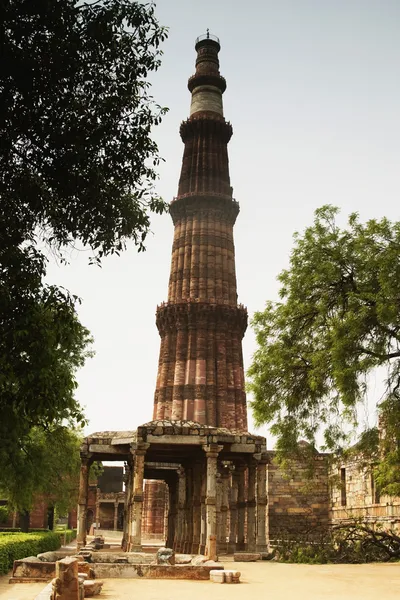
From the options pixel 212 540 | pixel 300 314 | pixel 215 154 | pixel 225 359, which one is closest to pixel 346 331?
pixel 300 314

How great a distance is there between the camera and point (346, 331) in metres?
16.7

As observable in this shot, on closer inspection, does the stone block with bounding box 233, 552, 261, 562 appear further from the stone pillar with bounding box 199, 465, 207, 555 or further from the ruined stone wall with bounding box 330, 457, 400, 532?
the ruined stone wall with bounding box 330, 457, 400, 532

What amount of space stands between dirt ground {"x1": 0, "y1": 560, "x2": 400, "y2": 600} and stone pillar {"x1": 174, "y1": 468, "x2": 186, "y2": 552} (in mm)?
8083

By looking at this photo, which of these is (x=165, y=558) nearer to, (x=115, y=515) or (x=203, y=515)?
(x=203, y=515)

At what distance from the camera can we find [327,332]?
18375 millimetres

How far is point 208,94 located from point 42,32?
1334 inches

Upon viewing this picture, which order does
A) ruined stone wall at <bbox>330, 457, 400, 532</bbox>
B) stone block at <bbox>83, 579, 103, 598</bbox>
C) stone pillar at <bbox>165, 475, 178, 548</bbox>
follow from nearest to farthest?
stone block at <bbox>83, 579, 103, 598</bbox>
ruined stone wall at <bbox>330, 457, 400, 532</bbox>
stone pillar at <bbox>165, 475, 178, 548</bbox>

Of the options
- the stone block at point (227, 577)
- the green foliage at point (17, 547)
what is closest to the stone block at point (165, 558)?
the stone block at point (227, 577)

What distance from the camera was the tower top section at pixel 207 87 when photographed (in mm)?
42875

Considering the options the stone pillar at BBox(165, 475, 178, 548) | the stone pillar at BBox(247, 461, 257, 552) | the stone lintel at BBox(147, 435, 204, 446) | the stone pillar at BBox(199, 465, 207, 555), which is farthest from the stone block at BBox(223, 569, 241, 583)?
the stone pillar at BBox(165, 475, 178, 548)

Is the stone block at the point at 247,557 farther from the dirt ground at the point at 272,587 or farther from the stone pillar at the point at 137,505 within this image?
the dirt ground at the point at 272,587

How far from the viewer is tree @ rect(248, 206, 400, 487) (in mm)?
16547

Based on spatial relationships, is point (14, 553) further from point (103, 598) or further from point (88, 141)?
point (88, 141)

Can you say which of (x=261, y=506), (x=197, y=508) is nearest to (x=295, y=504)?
(x=197, y=508)
